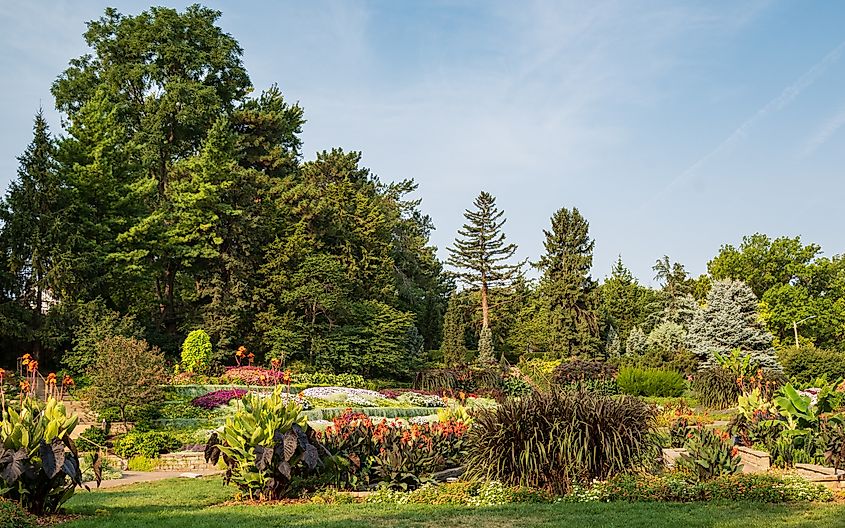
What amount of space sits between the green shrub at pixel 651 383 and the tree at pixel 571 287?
8719 millimetres

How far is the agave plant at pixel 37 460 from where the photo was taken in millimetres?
6102

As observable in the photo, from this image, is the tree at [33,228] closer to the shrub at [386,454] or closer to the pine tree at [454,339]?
the shrub at [386,454]

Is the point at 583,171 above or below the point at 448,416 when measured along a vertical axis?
above

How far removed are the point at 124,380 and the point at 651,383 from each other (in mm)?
17081

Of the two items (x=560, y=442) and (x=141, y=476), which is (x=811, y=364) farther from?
(x=141, y=476)

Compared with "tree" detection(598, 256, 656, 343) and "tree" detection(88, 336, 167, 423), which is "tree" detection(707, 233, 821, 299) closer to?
"tree" detection(598, 256, 656, 343)

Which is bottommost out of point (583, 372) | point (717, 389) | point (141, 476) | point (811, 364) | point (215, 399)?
point (141, 476)

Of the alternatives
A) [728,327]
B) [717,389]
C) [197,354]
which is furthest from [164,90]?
[728,327]

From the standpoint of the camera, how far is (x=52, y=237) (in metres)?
21.7

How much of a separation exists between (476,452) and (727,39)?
8.30 meters

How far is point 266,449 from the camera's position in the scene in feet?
23.2

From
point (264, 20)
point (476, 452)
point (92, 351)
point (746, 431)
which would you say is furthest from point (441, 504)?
point (92, 351)

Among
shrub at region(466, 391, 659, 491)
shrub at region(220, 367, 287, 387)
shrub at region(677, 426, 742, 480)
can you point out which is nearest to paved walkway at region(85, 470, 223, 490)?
shrub at region(466, 391, 659, 491)

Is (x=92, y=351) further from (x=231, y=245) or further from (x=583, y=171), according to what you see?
(x=583, y=171)
